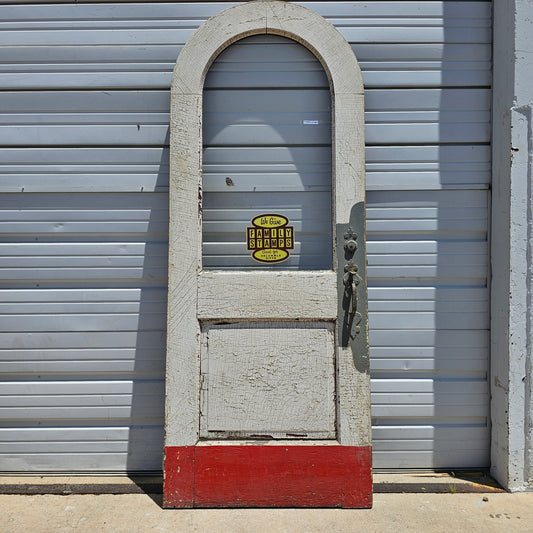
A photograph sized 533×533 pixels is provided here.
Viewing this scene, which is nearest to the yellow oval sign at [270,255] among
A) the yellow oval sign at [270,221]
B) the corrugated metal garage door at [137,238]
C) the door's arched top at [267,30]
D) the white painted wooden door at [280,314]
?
the white painted wooden door at [280,314]

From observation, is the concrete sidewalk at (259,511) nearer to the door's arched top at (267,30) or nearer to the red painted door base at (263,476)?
the red painted door base at (263,476)

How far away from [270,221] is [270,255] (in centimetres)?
21

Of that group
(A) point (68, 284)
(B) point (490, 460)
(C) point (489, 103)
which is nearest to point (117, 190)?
(A) point (68, 284)

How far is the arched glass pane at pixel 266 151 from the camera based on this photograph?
2695 mm

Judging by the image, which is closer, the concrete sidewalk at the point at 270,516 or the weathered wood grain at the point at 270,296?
the concrete sidewalk at the point at 270,516

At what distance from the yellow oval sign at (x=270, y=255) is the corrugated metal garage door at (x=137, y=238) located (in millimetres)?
582

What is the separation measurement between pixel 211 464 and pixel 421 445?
132cm

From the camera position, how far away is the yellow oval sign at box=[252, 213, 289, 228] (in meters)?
2.71

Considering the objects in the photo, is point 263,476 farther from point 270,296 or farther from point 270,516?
point 270,296

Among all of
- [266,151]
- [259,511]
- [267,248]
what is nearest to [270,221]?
[267,248]

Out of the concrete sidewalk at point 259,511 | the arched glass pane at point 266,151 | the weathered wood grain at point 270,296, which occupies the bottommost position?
the concrete sidewalk at point 259,511

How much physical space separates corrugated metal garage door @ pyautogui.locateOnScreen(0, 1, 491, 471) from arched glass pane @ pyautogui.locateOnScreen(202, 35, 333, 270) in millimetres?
329

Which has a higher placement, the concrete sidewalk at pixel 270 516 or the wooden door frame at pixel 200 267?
the wooden door frame at pixel 200 267

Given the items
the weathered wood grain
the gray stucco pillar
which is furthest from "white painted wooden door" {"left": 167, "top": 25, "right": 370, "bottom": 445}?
the gray stucco pillar
